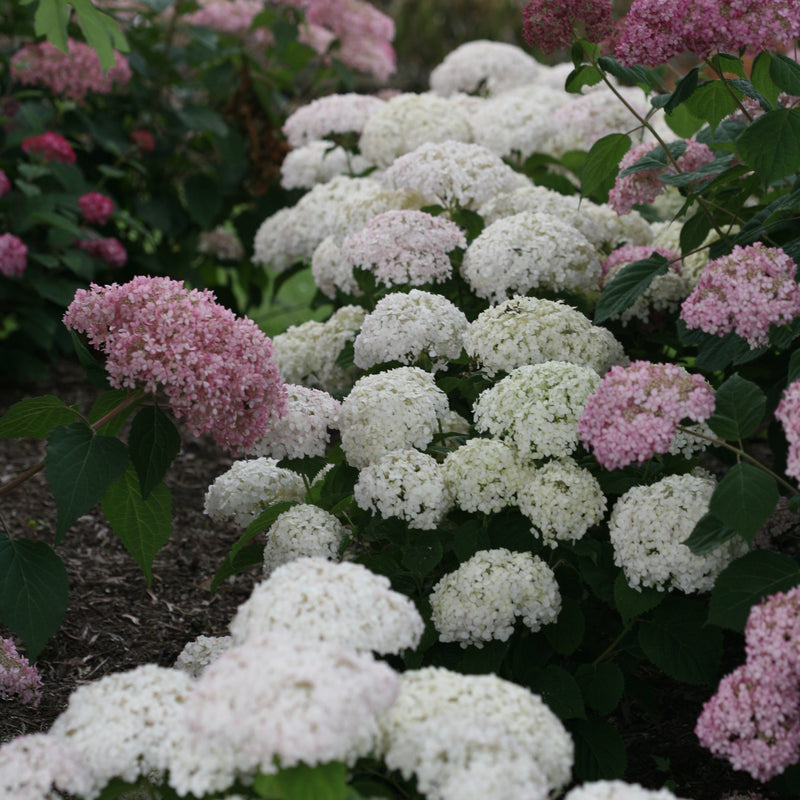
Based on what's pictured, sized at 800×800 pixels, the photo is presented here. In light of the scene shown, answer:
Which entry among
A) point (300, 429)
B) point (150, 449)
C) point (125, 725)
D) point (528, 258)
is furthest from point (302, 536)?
point (528, 258)

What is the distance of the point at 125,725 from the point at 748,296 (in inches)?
57.2

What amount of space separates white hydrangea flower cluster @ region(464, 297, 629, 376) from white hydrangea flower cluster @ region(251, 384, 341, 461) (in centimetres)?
40

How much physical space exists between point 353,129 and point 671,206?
4.47 ft

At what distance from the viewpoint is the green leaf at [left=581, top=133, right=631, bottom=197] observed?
298 centimetres

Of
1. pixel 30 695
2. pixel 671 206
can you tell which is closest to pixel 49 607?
pixel 30 695

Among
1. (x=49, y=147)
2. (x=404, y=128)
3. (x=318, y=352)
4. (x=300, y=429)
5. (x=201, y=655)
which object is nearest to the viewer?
(x=201, y=655)

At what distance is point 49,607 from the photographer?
240 cm

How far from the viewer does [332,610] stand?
5.81 ft

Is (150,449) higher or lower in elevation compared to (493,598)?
lower

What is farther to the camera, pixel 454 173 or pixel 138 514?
pixel 454 173

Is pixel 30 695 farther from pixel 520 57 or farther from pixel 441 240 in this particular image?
pixel 520 57

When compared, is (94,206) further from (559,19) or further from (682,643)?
(682,643)

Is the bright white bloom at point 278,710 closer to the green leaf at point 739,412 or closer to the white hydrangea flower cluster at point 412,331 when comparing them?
the green leaf at point 739,412

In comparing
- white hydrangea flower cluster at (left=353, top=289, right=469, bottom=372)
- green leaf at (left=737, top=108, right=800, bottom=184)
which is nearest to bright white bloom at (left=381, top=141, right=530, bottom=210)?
white hydrangea flower cluster at (left=353, top=289, right=469, bottom=372)
